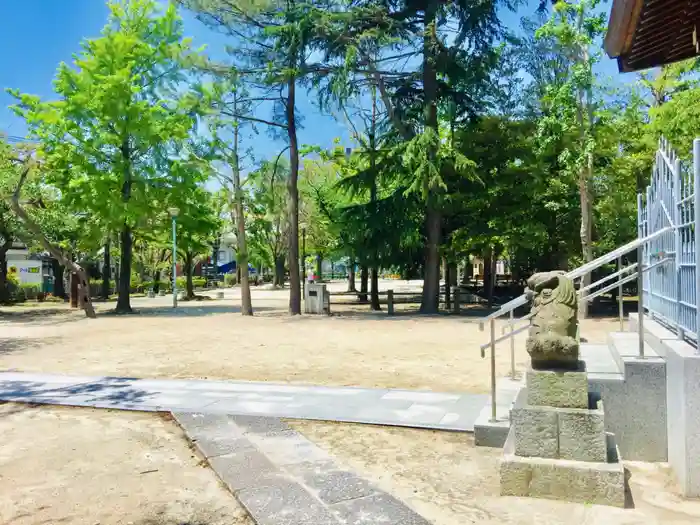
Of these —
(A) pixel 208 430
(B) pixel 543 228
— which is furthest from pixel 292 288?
(A) pixel 208 430

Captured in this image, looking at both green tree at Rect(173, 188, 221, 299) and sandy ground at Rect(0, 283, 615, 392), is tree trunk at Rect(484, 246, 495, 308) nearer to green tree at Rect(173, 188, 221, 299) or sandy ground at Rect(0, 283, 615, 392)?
sandy ground at Rect(0, 283, 615, 392)

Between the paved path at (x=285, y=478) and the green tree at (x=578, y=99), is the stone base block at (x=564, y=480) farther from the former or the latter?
the green tree at (x=578, y=99)

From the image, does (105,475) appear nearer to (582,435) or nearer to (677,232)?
(582,435)

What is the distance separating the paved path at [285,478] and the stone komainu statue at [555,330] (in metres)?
1.64

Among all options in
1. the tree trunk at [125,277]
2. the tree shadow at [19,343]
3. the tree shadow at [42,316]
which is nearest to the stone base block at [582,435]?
the tree shadow at [19,343]

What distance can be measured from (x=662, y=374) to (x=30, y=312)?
26.6m

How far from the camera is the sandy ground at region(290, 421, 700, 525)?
422 centimetres

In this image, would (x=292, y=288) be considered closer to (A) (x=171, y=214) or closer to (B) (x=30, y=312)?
(A) (x=171, y=214)

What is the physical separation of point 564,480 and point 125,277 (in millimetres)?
23908

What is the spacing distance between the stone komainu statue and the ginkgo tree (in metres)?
19.9

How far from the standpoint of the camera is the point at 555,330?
4.77m

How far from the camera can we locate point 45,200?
30828 millimetres

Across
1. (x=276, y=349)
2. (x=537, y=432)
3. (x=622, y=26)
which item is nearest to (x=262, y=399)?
(x=537, y=432)

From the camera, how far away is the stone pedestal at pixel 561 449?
4422 millimetres
